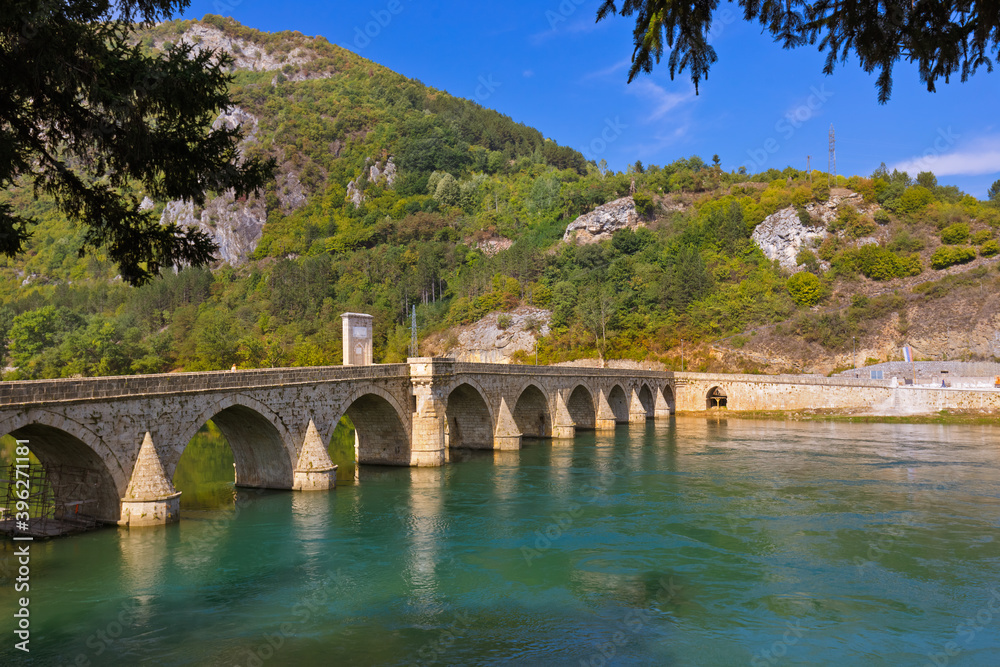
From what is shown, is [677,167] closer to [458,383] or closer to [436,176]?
[436,176]

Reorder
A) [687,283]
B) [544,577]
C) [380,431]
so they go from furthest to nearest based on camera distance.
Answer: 1. [687,283]
2. [380,431]
3. [544,577]

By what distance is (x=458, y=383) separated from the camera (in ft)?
126

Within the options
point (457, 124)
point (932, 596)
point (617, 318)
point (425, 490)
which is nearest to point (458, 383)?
point (425, 490)

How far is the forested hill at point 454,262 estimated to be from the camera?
85.2 metres

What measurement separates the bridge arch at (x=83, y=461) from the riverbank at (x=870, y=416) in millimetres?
57197

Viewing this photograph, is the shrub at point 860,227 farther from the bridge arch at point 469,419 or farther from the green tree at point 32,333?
the green tree at point 32,333

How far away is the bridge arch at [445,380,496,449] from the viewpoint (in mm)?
42125

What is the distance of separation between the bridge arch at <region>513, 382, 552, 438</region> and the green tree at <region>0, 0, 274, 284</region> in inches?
1581

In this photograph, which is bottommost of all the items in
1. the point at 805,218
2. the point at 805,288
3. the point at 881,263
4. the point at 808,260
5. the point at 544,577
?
the point at 544,577

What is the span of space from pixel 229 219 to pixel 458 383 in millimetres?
111326

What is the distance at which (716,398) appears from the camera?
2840 inches

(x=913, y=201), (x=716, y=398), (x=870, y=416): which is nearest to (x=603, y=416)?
(x=716, y=398)

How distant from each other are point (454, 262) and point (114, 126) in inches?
4365

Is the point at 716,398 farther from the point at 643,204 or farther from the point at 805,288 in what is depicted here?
the point at 643,204
